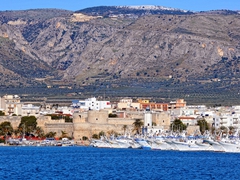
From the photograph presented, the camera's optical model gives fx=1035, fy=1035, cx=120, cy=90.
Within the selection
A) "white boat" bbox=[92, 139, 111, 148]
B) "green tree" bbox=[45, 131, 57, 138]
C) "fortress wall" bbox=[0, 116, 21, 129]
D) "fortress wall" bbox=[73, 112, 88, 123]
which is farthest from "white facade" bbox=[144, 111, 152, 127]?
"fortress wall" bbox=[0, 116, 21, 129]

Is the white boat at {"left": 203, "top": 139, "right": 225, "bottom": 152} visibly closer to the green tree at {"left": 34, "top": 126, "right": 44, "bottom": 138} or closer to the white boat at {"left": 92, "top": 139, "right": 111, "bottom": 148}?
the white boat at {"left": 92, "top": 139, "right": 111, "bottom": 148}

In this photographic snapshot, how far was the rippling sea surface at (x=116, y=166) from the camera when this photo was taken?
8225 cm

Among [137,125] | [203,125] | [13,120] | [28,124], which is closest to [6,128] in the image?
[13,120]

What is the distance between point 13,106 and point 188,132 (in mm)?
37646

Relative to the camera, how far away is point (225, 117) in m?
173

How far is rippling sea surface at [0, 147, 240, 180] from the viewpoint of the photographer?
270 ft

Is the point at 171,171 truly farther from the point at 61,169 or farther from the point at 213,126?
the point at 213,126

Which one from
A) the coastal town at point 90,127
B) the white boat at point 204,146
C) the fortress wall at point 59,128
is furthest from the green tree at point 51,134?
the white boat at point 204,146

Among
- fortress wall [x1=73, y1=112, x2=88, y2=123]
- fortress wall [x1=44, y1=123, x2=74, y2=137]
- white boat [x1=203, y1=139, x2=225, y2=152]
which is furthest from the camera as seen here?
fortress wall [x1=73, y1=112, x2=88, y2=123]

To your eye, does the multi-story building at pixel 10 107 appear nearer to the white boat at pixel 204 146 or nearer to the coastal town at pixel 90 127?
the coastal town at pixel 90 127

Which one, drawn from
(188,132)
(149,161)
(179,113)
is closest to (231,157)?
(149,161)

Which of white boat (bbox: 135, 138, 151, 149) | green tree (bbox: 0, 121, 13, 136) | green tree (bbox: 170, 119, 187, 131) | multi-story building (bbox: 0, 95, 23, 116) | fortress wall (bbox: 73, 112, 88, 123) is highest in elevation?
multi-story building (bbox: 0, 95, 23, 116)

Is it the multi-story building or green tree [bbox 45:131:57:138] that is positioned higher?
the multi-story building

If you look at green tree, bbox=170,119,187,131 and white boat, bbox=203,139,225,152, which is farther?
green tree, bbox=170,119,187,131
